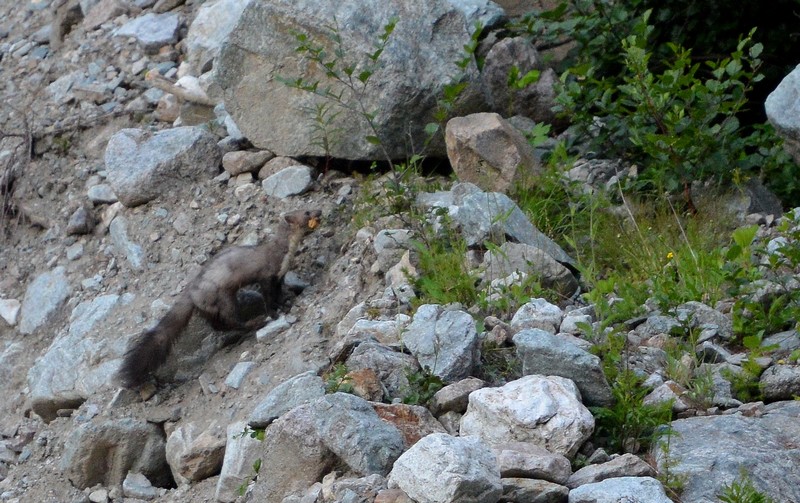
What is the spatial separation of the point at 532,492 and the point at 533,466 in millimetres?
103

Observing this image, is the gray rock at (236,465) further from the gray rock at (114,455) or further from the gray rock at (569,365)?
the gray rock at (569,365)

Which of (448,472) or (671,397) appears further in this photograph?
(671,397)

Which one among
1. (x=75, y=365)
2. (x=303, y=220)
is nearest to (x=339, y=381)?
(x=303, y=220)

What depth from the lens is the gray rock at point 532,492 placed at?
12.1 ft

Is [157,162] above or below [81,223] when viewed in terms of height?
above

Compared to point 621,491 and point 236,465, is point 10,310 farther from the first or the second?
point 621,491

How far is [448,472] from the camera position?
11.4ft

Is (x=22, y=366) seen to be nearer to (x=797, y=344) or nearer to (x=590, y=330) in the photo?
(x=590, y=330)

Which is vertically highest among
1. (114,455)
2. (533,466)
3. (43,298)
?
(533,466)

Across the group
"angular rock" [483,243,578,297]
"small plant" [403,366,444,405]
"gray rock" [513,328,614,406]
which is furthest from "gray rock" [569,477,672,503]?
"angular rock" [483,243,578,297]

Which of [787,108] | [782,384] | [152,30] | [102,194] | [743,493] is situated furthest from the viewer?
[152,30]

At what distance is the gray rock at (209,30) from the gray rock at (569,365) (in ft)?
16.1

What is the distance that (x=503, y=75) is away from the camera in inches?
290

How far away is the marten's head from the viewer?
662cm
